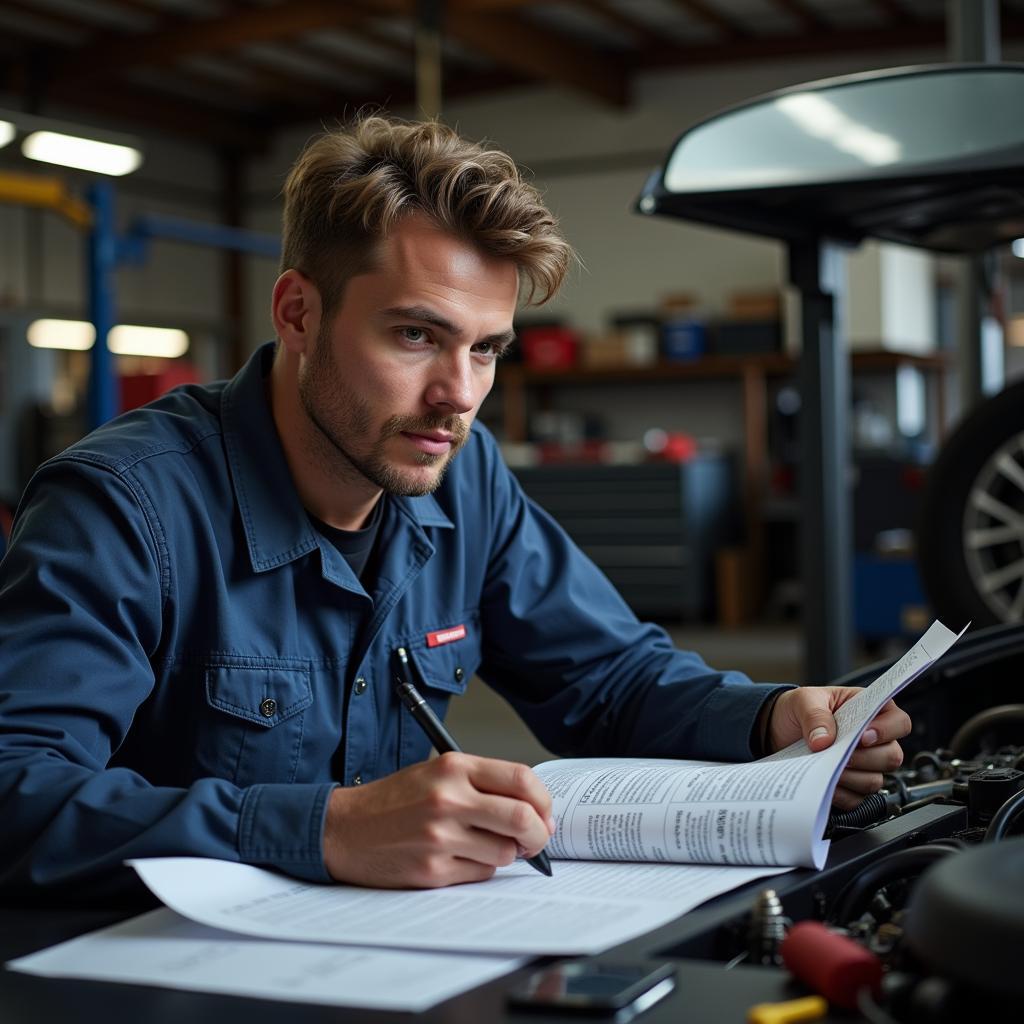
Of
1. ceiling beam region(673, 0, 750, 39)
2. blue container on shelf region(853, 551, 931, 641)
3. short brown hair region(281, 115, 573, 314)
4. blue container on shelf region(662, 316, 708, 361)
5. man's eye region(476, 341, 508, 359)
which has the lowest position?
blue container on shelf region(853, 551, 931, 641)

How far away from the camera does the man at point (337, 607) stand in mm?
902

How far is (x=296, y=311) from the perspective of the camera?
132 centimetres

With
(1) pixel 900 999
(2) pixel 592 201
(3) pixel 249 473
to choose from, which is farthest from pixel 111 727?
(2) pixel 592 201

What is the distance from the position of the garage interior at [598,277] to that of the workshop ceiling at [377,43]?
0.07ft

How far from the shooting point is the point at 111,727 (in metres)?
1.05

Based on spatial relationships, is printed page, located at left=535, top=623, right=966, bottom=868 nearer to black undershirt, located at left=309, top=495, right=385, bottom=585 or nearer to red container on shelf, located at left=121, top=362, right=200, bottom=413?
black undershirt, located at left=309, top=495, right=385, bottom=585

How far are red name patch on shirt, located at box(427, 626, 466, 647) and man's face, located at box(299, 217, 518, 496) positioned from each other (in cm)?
20

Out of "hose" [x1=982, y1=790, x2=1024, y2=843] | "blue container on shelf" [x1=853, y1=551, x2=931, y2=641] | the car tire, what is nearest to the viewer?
"hose" [x1=982, y1=790, x2=1024, y2=843]

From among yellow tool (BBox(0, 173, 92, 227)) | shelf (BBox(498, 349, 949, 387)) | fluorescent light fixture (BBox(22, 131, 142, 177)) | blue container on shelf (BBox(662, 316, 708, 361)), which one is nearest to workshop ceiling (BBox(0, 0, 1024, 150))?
blue container on shelf (BBox(662, 316, 708, 361))

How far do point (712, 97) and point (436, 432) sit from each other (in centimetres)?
830

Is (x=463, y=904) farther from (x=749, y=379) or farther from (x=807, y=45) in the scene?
(x=807, y=45)

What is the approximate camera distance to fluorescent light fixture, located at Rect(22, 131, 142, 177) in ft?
15.6

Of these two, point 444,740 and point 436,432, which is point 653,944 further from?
point 436,432

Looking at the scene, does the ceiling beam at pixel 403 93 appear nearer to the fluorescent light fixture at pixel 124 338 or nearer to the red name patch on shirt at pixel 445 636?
the fluorescent light fixture at pixel 124 338
